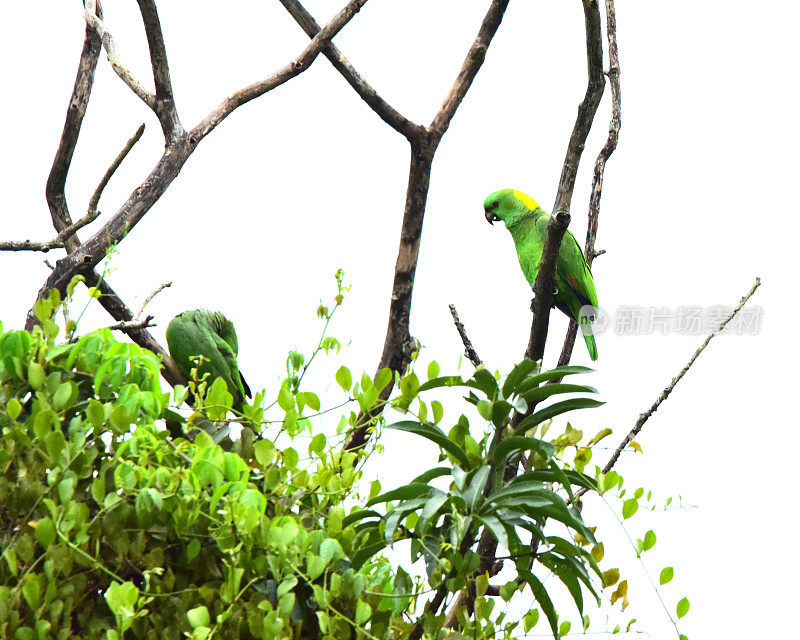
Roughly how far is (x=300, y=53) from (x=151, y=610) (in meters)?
1.86

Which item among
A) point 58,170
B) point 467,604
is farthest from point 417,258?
point 467,604

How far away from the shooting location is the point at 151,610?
1.22 metres

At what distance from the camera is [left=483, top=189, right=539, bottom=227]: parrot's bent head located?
3.28m

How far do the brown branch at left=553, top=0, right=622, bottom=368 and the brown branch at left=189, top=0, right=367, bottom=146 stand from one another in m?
0.82

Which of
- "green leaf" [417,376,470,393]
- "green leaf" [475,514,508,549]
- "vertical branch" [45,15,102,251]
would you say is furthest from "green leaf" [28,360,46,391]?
"vertical branch" [45,15,102,251]

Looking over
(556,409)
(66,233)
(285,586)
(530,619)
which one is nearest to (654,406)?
(556,409)

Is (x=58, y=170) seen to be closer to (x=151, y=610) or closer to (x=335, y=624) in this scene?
(x=151, y=610)

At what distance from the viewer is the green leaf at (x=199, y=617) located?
→ 1106 mm

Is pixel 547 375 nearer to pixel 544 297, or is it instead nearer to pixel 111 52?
pixel 544 297

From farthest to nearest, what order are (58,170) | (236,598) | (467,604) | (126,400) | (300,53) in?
1. (300,53)
2. (58,170)
3. (467,604)
4. (126,400)
5. (236,598)

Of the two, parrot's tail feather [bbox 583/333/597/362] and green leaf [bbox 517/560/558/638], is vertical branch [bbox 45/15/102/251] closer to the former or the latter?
Result: green leaf [bbox 517/560/558/638]

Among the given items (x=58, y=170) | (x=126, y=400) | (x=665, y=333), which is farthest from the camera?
(x=58, y=170)

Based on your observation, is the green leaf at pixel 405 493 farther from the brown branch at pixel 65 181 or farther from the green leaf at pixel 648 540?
the brown branch at pixel 65 181

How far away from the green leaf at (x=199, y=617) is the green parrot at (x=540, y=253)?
199cm
